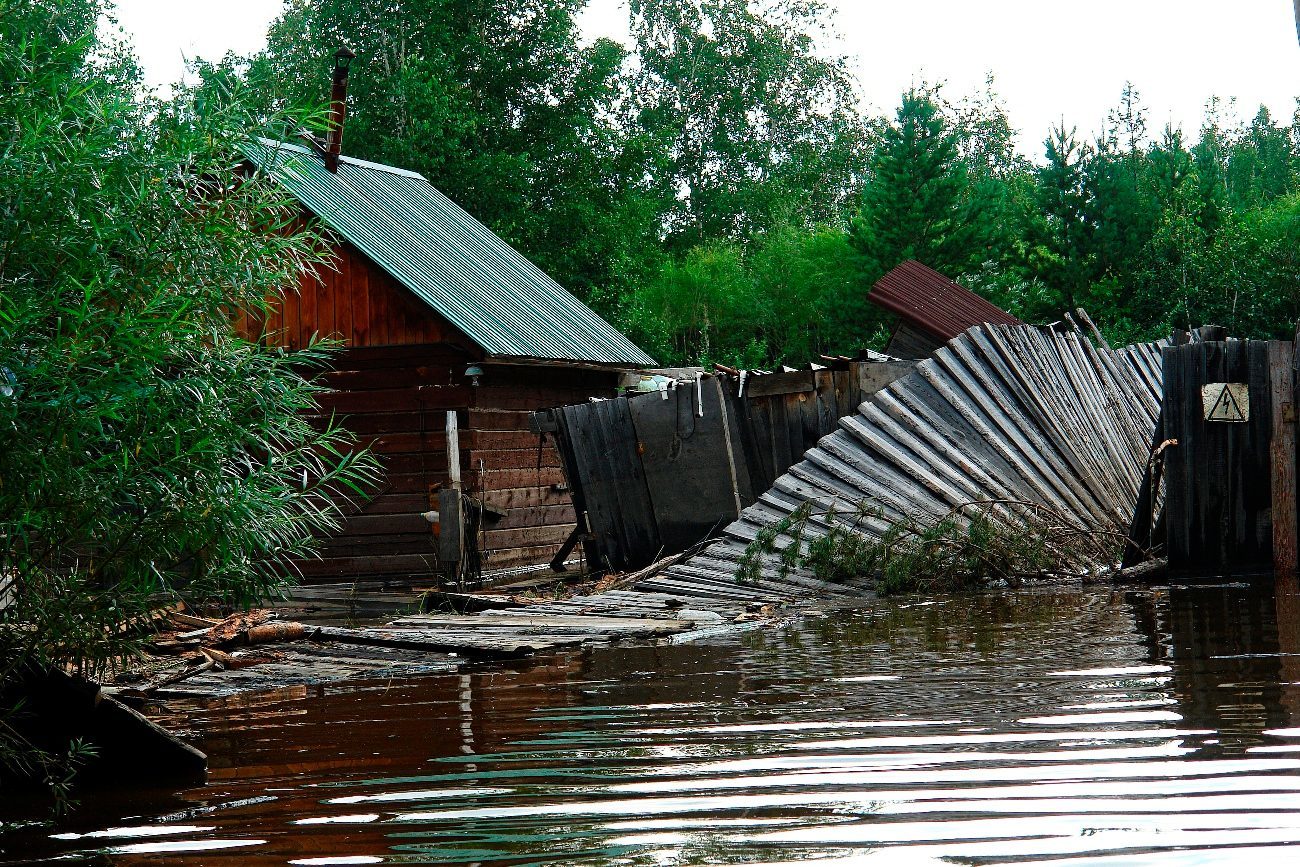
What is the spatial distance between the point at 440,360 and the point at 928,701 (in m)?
11.8

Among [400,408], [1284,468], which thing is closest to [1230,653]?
[1284,468]

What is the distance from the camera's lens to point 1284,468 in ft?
30.1

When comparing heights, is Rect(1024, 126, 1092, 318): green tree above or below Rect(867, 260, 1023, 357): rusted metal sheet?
above

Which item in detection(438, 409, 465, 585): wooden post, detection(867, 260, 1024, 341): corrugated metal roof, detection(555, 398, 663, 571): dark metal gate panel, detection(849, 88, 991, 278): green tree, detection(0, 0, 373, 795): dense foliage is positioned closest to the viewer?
detection(0, 0, 373, 795): dense foliage

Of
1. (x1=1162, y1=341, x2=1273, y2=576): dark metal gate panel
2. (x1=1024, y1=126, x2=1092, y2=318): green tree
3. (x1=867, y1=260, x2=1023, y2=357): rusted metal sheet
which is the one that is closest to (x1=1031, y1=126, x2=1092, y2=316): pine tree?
(x1=1024, y1=126, x2=1092, y2=318): green tree

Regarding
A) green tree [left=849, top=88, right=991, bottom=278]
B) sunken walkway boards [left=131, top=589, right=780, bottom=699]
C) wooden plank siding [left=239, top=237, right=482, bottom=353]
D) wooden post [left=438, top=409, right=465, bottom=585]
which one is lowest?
sunken walkway boards [left=131, top=589, right=780, bottom=699]

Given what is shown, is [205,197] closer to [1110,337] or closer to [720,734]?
[720,734]

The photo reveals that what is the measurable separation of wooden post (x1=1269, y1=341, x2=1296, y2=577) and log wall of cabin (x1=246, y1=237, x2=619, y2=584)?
9079 millimetres

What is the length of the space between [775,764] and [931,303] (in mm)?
20193

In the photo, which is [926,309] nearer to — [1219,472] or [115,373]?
[1219,472]

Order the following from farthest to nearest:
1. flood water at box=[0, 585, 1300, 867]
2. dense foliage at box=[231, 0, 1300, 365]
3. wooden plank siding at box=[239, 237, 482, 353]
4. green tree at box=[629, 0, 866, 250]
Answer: green tree at box=[629, 0, 866, 250] → dense foliage at box=[231, 0, 1300, 365] → wooden plank siding at box=[239, 237, 482, 353] → flood water at box=[0, 585, 1300, 867]

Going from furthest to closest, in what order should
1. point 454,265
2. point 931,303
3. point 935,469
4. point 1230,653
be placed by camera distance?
point 931,303 < point 454,265 < point 935,469 < point 1230,653

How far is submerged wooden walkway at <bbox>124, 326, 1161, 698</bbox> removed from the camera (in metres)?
9.30

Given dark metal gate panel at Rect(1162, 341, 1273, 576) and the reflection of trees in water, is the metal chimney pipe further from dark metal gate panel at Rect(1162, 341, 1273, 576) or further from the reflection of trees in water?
the reflection of trees in water
